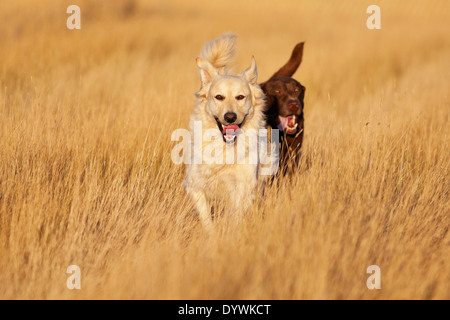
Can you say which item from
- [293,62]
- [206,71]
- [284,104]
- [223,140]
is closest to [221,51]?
[206,71]

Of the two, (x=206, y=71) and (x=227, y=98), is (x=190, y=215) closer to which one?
(x=227, y=98)

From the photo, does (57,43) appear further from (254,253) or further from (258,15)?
(258,15)

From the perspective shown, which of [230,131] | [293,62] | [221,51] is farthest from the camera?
[293,62]

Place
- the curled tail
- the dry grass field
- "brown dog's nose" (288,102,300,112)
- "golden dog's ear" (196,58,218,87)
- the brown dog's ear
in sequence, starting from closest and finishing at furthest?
the dry grass field < "golden dog's ear" (196,58,218,87) < the curled tail < "brown dog's nose" (288,102,300,112) < the brown dog's ear

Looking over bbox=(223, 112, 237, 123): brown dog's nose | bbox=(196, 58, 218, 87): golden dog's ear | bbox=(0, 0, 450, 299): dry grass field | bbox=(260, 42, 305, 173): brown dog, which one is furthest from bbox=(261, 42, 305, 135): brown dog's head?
bbox=(223, 112, 237, 123): brown dog's nose

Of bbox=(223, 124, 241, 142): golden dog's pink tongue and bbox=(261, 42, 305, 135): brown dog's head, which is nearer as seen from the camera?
bbox=(223, 124, 241, 142): golden dog's pink tongue

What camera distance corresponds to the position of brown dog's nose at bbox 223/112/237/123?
13.0ft

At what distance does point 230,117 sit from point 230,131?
16 centimetres

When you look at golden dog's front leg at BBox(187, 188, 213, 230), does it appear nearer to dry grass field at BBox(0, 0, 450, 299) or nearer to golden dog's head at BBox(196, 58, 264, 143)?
dry grass field at BBox(0, 0, 450, 299)

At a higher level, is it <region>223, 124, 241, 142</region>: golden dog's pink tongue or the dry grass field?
<region>223, 124, 241, 142</region>: golden dog's pink tongue

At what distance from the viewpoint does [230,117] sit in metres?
3.95

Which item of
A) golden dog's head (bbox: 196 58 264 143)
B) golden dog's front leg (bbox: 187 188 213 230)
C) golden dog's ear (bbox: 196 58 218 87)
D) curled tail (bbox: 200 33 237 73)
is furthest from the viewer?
curled tail (bbox: 200 33 237 73)
